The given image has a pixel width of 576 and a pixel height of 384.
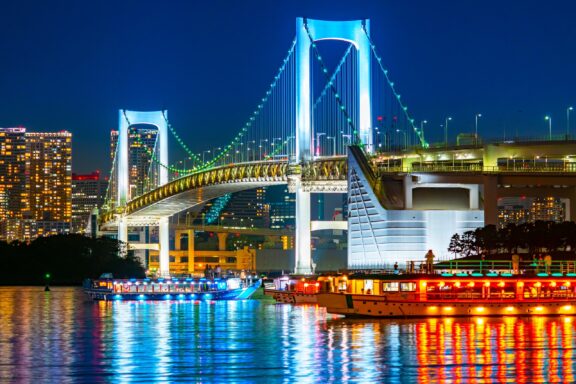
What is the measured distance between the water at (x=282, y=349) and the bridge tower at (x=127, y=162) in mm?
67740

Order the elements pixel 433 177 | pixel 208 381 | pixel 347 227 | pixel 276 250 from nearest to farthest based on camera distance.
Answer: pixel 208 381 → pixel 433 177 → pixel 347 227 → pixel 276 250

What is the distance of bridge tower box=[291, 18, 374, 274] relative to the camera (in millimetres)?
82688

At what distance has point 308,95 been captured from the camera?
276 ft

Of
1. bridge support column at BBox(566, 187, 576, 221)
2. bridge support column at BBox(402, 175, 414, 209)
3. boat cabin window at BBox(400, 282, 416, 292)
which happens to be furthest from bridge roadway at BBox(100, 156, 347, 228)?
boat cabin window at BBox(400, 282, 416, 292)

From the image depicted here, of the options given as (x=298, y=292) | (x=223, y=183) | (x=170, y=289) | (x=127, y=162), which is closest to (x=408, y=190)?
(x=298, y=292)

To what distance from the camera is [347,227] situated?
85938 millimetres

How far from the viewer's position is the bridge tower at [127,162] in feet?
397

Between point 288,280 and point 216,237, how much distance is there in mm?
107546

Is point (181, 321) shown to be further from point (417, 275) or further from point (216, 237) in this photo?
point (216, 237)

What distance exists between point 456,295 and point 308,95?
124 feet

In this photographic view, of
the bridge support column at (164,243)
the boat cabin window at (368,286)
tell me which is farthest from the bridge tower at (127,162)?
the boat cabin window at (368,286)

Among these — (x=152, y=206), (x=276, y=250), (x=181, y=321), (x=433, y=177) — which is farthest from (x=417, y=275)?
(x=276, y=250)

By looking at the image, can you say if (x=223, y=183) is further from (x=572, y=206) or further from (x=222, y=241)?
(x=222, y=241)

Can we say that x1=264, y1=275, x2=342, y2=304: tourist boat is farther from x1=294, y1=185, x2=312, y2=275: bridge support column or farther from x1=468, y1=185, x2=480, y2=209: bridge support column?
x1=468, y1=185, x2=480, y2=209: bridge support column
